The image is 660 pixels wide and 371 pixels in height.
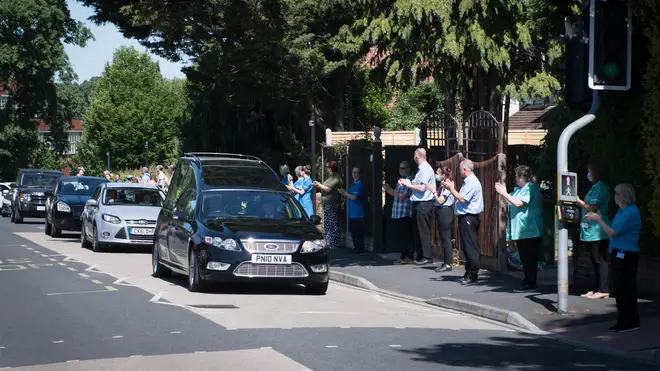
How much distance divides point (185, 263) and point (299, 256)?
1.84 metres

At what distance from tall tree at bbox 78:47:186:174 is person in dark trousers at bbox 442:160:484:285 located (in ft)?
241

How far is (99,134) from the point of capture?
90.1m

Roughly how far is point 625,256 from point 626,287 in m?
0.35

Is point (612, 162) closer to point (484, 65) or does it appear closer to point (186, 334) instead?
point (484, 65)

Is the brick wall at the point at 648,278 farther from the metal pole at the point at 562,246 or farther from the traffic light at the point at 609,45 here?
the traffic light at the point at 609,45

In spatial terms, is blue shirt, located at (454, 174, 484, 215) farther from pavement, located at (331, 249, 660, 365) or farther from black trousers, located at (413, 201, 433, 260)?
black trousers, located at (413, 201, 433, 260)

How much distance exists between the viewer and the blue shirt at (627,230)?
11.6 meters

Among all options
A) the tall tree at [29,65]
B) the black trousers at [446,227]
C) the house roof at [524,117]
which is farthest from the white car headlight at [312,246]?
the tall tree at [29,65]

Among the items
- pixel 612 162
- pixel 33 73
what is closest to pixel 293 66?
pixel 612 162

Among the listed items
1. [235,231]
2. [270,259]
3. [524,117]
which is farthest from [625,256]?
[524,117]

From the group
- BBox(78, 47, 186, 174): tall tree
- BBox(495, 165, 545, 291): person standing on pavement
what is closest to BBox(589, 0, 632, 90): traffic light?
BBox(495, 165, 545, 291): person standing on pavement

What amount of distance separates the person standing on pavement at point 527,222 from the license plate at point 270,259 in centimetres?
301

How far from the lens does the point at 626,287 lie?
37.6 ft

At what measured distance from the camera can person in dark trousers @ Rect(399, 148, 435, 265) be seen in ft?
59.8
